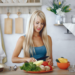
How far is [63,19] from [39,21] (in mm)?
972

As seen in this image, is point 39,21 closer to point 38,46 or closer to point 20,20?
point 38,46

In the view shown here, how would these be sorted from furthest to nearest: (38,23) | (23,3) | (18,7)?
(18,7) → (23,3) → (38,23)

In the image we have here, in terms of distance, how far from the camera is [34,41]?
1.68 meters

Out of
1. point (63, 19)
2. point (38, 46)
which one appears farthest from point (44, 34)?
point (63, 19)

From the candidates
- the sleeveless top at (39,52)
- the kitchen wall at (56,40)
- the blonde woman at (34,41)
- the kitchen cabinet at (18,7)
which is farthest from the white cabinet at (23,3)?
the sleeveless top at (39,52)

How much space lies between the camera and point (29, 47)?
5.15ft

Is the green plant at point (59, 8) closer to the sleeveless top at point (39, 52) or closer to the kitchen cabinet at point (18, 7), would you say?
the kitchen cabinet at point (18, 7)

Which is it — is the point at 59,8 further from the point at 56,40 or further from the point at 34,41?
the point at 34,41

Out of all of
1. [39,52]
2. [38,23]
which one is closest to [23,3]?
[38,23]

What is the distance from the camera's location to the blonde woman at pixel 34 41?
1.54 m

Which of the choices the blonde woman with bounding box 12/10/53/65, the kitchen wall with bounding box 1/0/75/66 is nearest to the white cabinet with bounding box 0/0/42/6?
the kitchen wall with bounding box 1/0/75/66

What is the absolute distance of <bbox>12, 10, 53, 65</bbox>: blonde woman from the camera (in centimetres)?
154

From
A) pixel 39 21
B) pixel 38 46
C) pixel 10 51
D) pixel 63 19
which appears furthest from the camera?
pixel 10 51

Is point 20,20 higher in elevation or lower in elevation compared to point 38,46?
higher
